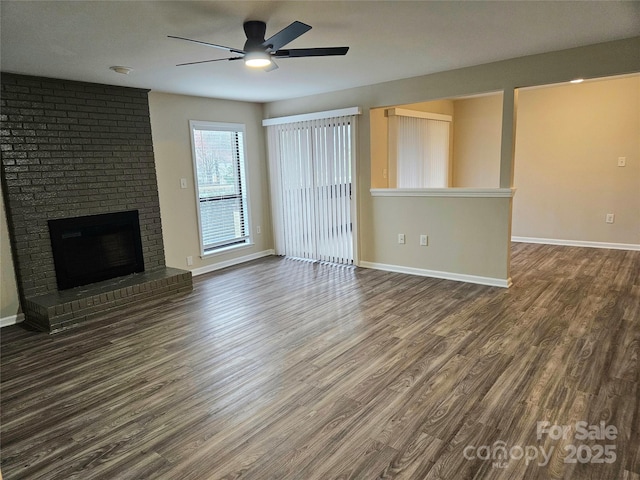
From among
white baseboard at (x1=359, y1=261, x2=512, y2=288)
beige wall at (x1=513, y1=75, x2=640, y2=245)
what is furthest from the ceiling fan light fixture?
beige wall at (x1=513, y1=75, x2=640, y2=245)

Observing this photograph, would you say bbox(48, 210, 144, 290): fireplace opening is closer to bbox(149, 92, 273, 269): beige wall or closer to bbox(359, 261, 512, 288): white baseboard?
bbox(149, 92, 273, 269): beige wall

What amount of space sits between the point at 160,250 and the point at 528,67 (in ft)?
15.2

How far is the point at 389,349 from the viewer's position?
3094 mm

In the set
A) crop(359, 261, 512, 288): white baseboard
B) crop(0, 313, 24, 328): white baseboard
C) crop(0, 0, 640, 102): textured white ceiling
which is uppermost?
crop(0, 0, 640, 102): textured white ceiling

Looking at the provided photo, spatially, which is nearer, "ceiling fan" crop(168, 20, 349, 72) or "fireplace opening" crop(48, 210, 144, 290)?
"ceiling fan" crop(168, 20, 349, 72)

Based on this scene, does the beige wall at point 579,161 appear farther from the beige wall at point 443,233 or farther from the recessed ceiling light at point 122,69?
the recessed ceiling light at point 122,69

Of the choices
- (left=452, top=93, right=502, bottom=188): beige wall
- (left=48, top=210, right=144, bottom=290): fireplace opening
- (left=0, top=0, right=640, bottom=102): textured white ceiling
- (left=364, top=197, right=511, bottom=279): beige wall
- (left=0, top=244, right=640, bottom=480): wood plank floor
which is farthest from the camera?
(left=452, top=93, right=502, bottom=188): beige wall

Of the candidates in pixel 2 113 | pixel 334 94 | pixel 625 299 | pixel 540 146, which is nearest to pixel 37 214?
pixel 2 113

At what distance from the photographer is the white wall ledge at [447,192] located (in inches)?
170

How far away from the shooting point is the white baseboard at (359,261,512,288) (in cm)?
453

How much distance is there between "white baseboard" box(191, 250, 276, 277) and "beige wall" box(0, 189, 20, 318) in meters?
2.01

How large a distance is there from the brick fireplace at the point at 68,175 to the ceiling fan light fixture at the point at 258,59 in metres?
2.52

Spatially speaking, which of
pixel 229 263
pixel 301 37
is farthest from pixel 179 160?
pixel 301 37

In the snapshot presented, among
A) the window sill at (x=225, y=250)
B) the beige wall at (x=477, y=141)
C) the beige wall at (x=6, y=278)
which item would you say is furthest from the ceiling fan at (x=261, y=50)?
the beige wall at (x=477, y=141)
